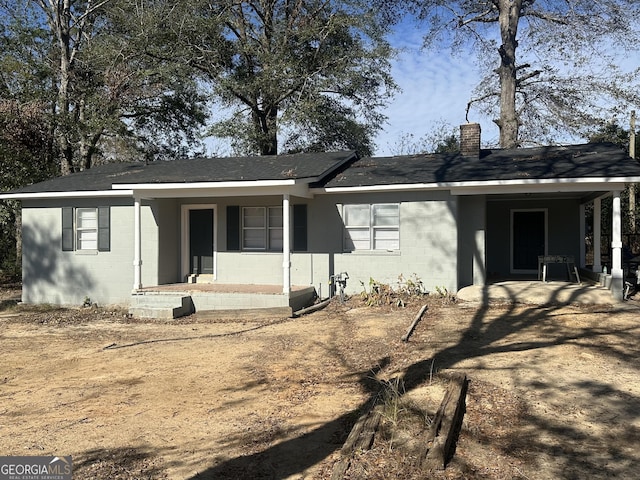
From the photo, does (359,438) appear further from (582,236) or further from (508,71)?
(508,71)

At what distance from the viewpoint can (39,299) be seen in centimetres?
1434

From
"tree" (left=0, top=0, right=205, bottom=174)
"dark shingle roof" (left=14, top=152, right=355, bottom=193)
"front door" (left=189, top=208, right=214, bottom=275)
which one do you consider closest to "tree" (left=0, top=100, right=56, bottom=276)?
"tree" (left=0, top=0, right=205, bottom=174)

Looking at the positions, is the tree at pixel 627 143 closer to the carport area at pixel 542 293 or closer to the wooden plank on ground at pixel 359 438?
the carport area at pixel 542 293

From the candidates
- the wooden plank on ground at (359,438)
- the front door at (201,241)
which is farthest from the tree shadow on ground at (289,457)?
the front door at (201,241)

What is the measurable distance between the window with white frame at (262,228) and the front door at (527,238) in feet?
23.3

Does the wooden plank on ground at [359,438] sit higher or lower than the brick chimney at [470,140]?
lower

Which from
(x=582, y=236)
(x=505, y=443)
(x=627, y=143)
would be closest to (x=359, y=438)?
(x=505, y=443)

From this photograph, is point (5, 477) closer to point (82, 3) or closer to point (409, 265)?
point (409, 265)

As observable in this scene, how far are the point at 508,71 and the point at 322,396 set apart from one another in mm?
19382

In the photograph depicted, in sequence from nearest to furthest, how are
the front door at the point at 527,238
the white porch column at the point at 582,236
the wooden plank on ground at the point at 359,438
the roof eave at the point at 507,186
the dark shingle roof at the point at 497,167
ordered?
the wooden plank on ground at the point at 359,438 → the roof eave at the point at 507,186 → the dark shingle roof at the point at 497,167 → the white porch column at the point at 582,236 → the front door at the point at 527,238

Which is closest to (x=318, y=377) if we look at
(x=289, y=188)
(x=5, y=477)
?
(x=5, y=477)

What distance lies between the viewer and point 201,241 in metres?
14.1

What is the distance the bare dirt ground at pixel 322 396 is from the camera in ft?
13.8

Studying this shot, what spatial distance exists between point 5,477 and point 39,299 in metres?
11.7
